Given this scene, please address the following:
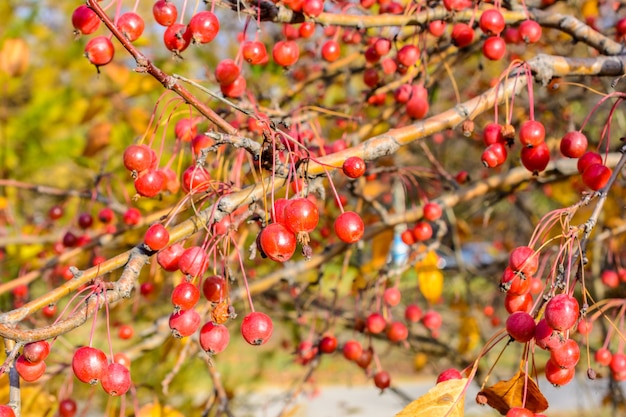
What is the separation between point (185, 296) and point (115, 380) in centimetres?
20

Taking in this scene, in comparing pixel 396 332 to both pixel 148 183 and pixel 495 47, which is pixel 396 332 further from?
pixel 148 183

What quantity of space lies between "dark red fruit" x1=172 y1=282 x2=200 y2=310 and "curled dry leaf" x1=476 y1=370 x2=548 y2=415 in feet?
1.98

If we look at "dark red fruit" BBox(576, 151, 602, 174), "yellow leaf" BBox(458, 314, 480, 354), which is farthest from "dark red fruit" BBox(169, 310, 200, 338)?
"yellow leaf" BBox(458, 314, 480, 354)

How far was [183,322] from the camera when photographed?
1202 millimetres

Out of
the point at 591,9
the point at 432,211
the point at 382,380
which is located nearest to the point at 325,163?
the point at 432,211

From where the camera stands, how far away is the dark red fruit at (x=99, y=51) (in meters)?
1.38

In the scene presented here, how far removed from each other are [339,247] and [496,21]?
2.96 ft

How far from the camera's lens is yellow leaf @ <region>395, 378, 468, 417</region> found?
1.13m

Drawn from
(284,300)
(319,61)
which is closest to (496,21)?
(319,61)

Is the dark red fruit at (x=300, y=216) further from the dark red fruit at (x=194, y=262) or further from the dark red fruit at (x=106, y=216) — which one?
the dark red fruit at (x=106, y=216)

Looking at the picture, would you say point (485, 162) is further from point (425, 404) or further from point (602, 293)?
point (602, 293)

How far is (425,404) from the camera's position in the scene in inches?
45.1

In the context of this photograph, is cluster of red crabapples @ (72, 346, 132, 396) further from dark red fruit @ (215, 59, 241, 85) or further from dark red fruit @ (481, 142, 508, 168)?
dark red fruit @ (481, 142, 508, 168)

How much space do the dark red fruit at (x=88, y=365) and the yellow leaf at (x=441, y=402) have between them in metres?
0.56
